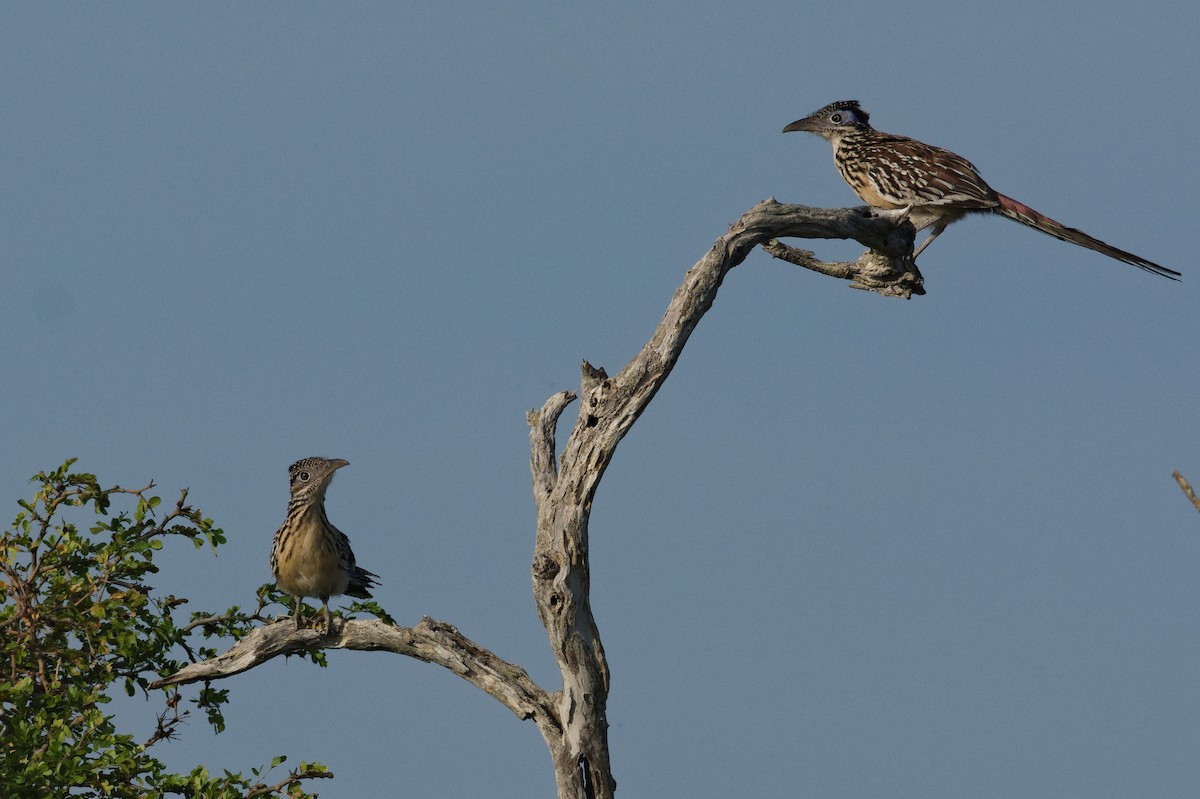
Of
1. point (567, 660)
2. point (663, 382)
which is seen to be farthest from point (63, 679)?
point (663, 382)

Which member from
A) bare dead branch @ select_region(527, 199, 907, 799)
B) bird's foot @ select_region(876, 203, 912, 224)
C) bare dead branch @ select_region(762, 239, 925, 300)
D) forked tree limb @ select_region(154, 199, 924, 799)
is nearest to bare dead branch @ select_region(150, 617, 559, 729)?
forked tree limb @ select_region(154, 199, 924, 799)

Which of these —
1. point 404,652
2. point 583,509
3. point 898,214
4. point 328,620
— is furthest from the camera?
point 898,214

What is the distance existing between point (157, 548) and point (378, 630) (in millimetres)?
1580

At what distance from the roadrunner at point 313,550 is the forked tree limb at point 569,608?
346 mm

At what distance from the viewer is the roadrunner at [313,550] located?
9.40 metres

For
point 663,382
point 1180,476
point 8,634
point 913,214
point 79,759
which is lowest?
point 1180,476

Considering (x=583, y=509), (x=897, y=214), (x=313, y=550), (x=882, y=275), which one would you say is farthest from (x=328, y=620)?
(x=897, y=214)

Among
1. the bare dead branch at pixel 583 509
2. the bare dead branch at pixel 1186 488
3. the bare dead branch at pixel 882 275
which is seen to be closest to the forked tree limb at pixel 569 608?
the bare dead branch at pixel 583 509

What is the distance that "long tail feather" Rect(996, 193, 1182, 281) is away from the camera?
10391 millimetres

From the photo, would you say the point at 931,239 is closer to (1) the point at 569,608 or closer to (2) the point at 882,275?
(2) the point at 882,275

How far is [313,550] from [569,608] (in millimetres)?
2139

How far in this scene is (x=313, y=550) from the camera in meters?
9.41

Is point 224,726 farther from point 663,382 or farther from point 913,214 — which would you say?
point 913,214

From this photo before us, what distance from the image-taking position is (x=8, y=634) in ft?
27.5
